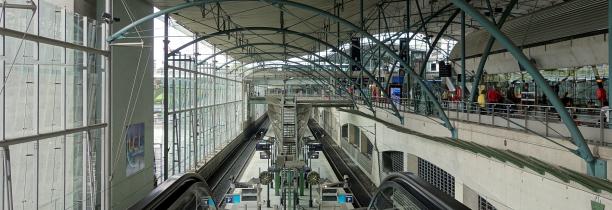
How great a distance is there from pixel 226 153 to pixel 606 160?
3912 cm

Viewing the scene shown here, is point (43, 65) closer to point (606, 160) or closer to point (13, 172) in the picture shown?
point (13, 172)

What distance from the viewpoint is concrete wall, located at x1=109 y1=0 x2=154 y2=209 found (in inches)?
651

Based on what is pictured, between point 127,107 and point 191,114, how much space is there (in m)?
13.7

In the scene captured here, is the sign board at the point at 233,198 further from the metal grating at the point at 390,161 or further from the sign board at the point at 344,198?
the metal grating at the point at 390,161

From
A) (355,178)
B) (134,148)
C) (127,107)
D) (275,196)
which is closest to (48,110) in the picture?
(127,107)

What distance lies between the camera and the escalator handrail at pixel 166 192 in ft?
20.6

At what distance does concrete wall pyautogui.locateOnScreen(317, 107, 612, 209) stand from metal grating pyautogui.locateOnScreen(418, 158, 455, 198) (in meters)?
1.24

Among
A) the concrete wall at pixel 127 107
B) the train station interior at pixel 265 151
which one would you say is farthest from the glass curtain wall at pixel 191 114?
the concrete wall at pixel 127 107

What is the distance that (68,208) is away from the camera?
12562mm

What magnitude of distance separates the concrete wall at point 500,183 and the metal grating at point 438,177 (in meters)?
1.24

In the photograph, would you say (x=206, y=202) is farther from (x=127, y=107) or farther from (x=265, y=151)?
(x=265, y=151)

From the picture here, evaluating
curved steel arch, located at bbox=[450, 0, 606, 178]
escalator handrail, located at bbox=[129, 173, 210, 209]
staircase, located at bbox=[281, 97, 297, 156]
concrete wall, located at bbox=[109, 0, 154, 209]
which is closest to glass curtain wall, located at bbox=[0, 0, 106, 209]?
concrete wall, located at bbox=[109, 0, 154, 209]

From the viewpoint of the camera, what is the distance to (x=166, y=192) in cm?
→ 719

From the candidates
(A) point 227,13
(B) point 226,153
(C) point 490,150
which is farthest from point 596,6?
(B) point 226,153
